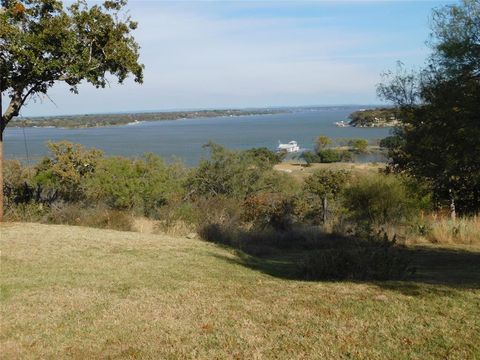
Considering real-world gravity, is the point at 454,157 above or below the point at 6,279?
above

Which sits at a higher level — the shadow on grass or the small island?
the small island

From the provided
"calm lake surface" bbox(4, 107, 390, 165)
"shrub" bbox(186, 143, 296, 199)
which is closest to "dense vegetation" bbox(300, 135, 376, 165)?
"calm lake surface" bbox(4, 107, 390, 165)

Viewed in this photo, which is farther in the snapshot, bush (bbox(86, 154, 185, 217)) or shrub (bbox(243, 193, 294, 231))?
bush (bbox(86, 154, 185, 217))

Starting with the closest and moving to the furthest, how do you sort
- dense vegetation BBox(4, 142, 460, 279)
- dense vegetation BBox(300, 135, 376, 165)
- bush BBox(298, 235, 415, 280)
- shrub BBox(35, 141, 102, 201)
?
bush BBox(298, 235, 415, 280)
dense vegetation BBox(4, 142, 460, 279)
shrub BBox(35, 141, 102, 201)
dense vegetation BBox(300, 135, 376, 165)

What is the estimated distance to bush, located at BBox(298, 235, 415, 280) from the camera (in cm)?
864

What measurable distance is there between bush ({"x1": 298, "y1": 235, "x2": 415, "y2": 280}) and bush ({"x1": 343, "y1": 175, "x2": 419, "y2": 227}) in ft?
27.1

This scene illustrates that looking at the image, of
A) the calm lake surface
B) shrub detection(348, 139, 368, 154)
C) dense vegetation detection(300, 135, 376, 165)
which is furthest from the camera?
shrub detection(348, 139, 368, 154)

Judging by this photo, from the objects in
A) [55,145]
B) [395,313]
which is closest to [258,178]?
[55,145]

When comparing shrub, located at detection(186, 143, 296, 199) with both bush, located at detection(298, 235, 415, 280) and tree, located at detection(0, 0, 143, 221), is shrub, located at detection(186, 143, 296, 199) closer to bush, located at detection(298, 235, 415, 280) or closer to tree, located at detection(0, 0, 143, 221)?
tree, located at detection(0, 0, 143, 221)

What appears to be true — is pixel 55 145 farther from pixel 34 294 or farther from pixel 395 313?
pixel 395 313

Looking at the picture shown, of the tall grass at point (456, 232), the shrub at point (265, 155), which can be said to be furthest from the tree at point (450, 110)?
the shrub at point (265, 155)

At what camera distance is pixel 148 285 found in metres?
7.96

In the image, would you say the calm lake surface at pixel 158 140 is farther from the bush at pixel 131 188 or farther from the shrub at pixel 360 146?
the bush at pixel 131 188

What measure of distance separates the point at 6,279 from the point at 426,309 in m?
6.20
